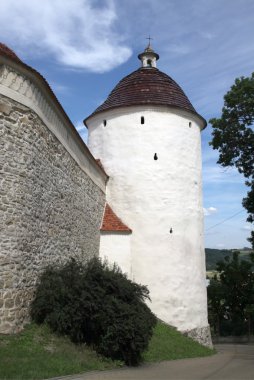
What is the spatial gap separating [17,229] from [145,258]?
8.56 meters

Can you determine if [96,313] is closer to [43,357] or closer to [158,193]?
[43,357]

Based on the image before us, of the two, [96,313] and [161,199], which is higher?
[161,199]

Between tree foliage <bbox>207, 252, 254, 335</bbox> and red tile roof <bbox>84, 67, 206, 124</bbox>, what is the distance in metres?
15.9

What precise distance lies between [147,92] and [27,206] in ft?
→ 33.7

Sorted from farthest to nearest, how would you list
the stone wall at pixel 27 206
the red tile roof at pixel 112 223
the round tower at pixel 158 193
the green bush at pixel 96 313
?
the red tile roof at pixel 112 223
the round tower at pixel 158 193
the green bush at pixel 96 313
the stone wall at pixel 27 206

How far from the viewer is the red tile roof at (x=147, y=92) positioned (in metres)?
18.0

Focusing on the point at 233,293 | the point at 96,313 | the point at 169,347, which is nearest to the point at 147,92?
the point at 169,347

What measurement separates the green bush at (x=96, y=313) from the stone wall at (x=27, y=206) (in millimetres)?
457

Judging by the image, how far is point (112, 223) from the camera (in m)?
17.1

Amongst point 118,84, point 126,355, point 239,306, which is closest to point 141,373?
point 126,355

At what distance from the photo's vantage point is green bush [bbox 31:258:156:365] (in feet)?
30.5

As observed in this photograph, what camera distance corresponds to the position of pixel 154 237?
668 inches

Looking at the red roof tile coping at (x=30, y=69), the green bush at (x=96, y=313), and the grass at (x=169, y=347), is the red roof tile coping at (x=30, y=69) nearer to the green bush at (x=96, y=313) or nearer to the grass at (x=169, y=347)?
the green bush at (x=96, y=313)

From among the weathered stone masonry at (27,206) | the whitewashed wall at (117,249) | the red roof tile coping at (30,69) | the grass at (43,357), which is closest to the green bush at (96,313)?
the grass at (43,357)
